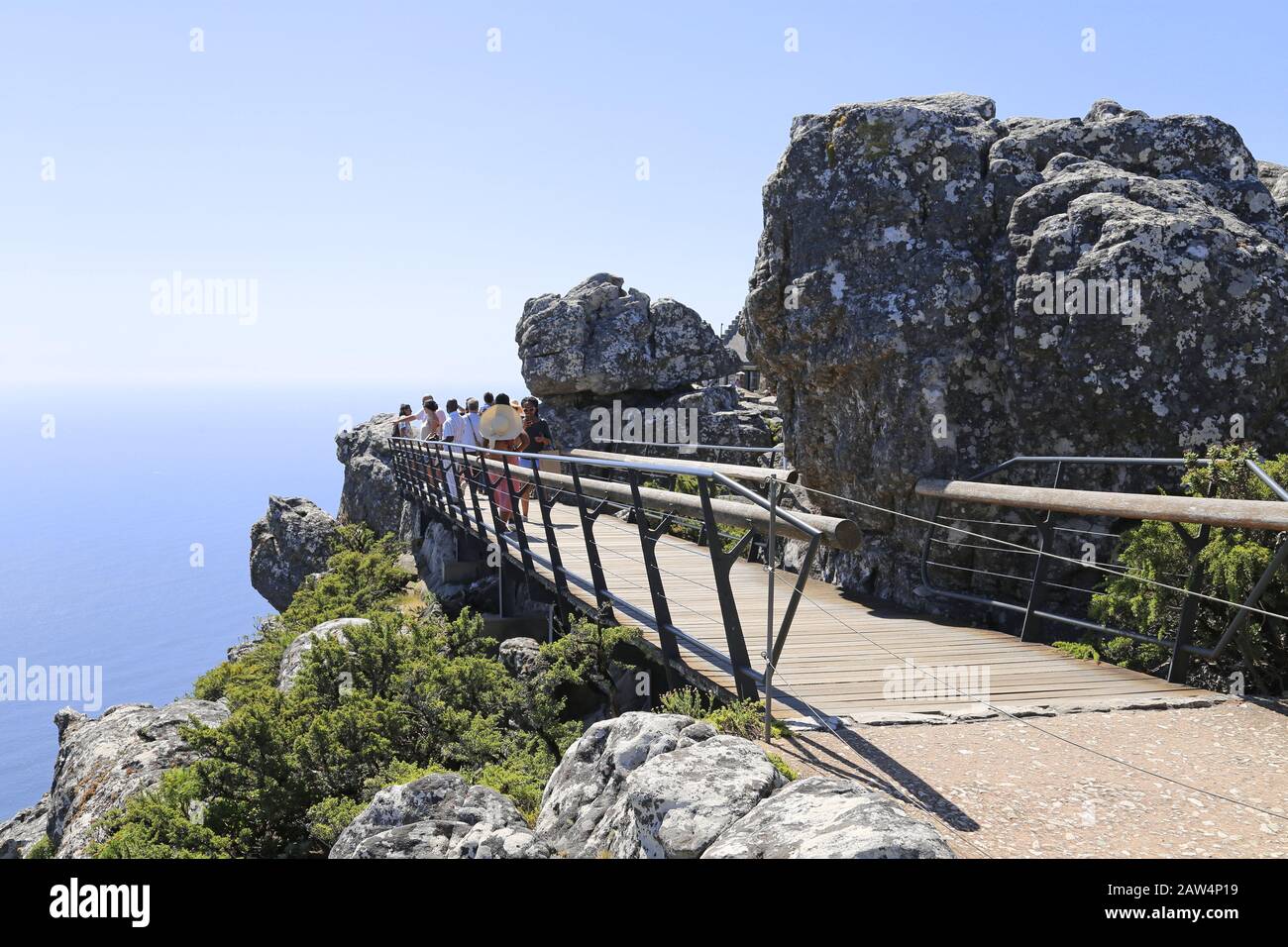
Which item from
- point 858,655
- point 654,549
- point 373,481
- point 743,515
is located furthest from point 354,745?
point 373,481

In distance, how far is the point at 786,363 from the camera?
9.03m

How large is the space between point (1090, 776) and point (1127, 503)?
7.32ft

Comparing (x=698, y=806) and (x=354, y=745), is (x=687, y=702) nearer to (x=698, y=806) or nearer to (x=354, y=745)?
(x=698, y=806)

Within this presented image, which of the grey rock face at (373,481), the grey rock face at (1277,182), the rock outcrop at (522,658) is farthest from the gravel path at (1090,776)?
the grey rock face at (373,481)

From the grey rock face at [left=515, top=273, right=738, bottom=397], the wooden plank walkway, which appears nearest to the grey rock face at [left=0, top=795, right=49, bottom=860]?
the wooden plank walkway

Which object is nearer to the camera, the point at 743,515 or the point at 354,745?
the point at 743,515

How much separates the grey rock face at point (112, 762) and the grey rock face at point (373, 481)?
443 inches

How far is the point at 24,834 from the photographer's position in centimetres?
1057

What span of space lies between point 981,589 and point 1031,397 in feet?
5.28

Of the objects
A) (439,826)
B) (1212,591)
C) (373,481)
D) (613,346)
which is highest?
(613,346)

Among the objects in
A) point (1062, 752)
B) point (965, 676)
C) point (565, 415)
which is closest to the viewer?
point (1062, 752)

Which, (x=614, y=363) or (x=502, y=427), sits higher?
(x=614, y=363)

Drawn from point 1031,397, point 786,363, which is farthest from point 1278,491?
point 786,363

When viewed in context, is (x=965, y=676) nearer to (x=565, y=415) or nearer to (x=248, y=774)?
(x=248, y=774)
